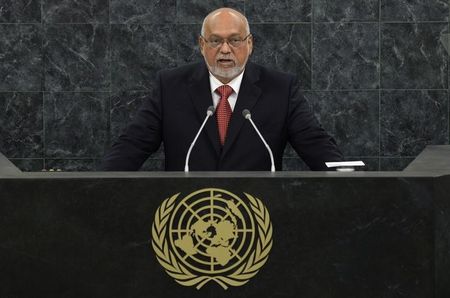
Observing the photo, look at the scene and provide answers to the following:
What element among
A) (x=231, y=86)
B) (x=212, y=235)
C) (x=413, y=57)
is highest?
(x=413, y=57)

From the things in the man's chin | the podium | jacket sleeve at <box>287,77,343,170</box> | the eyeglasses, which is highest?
the eyeglasses

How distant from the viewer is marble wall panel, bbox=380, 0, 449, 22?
303 inches

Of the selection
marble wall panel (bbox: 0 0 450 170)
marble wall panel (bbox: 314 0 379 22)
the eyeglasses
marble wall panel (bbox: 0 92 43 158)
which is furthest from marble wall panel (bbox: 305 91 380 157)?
the eyeglasses

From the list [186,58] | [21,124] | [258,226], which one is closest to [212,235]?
[258,226]

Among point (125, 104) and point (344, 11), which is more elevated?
point (344, 11)

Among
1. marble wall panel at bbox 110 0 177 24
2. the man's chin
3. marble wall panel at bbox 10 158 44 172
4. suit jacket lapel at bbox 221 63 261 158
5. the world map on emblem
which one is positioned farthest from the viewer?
marble wall panel at bbox 10 158 44 172

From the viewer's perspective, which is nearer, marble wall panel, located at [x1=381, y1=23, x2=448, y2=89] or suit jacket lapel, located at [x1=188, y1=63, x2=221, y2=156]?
suit jacket lapel, located at [x1=188, y1=63, x2=221, y2=156]

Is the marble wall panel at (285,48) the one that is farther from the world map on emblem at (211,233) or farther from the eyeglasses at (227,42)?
the world map on emblem at (211,233)

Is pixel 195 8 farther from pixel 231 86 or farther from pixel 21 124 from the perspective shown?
pixel 231 86

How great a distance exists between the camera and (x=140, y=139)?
171 inches

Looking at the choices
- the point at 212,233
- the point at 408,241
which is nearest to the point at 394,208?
the point at 408,241

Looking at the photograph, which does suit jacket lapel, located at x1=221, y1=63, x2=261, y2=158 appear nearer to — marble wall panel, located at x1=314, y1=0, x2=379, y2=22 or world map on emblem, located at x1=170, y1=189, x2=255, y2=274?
world map on emblem, located at x1=170, y1=189, x2=255, y2=274

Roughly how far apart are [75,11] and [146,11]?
0.53 meters

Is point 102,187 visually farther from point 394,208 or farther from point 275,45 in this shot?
point 275,45
